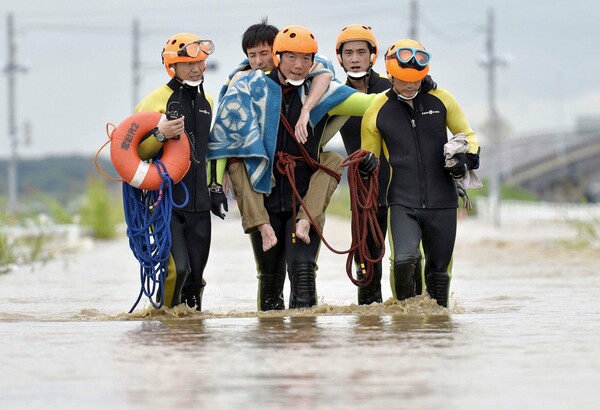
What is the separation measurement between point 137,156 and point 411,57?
78.6 inches

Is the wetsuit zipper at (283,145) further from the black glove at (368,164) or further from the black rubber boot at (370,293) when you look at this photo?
the black rubber boot at (370,293)

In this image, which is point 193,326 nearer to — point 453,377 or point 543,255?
point 453,377

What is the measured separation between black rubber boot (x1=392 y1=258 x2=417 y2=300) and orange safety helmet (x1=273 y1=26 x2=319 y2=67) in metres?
1.59

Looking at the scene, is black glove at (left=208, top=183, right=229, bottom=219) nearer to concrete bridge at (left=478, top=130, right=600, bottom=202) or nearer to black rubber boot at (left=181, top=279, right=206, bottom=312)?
black rubber boot at (left=181, top=279, right=206, bottom=312)

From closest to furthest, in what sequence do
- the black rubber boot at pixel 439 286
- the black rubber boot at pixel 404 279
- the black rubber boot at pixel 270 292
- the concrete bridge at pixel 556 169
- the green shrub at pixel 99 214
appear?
the black rubber boot at pixel 404 279 → the black rubber boot at pixel 439 286 → the black rubber boot at pixel 270 292 → the green shrub at pixel 99 214 → the concrete bridge at pixel 556 169

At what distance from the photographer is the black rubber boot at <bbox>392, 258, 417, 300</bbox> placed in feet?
33.1

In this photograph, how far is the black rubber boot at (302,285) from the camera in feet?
33.6

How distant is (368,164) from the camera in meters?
10.2

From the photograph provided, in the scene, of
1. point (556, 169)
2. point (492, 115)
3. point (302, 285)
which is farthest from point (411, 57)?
point (556, 169)

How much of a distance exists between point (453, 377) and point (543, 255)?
15.1 meters

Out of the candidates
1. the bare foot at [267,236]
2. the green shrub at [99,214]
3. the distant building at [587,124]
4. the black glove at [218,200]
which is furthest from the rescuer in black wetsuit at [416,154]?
the distant building at [587,124]

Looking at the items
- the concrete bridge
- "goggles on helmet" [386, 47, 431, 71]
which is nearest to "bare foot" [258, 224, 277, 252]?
"goggles on helmet" [386, 47, 431, 71]

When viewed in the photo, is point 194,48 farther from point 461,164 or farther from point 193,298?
point 461,164

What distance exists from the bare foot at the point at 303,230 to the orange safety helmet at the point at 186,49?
1.37 metres
